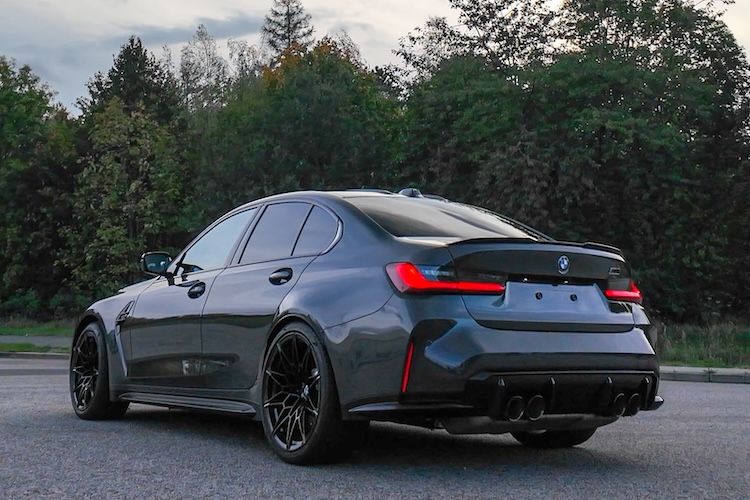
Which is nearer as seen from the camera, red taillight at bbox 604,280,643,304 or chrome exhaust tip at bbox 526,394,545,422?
chrome exhaust tip at bbox 526,394,545,422

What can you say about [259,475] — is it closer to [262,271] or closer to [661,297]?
[262,271]

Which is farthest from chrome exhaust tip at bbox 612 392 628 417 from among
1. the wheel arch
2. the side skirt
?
the side skirt

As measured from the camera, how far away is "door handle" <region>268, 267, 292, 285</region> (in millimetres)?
6145

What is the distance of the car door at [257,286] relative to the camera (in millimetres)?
6172

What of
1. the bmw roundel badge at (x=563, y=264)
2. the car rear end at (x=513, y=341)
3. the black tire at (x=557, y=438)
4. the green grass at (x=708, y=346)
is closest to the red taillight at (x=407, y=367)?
the car rear end at (x=513, y=341)

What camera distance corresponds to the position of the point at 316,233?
628 cm

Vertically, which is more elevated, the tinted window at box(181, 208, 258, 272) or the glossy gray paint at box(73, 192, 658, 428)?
the tinted window at box(181, 208, 258, 272)

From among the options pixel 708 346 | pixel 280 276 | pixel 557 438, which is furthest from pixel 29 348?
pixel 557 438

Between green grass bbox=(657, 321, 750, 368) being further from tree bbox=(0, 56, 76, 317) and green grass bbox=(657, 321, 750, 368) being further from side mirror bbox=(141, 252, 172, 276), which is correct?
tree bbox=(0, 56, 76, 317)

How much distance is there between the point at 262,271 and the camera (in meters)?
6.45

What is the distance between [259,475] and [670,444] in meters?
2.81

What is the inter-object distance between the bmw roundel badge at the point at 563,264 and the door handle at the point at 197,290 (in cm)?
240

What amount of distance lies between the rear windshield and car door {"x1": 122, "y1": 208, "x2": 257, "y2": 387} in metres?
1.13

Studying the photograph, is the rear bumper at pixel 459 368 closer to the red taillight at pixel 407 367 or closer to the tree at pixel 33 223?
the red taillight at pixel 407 367
